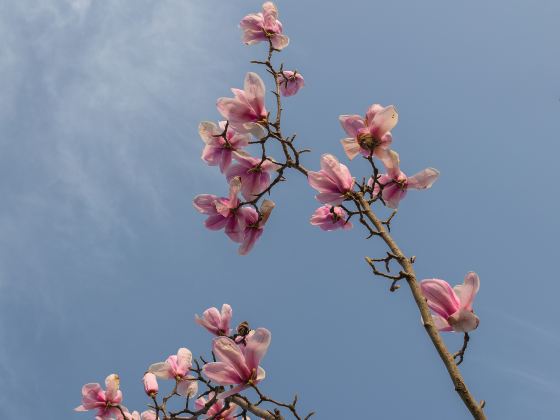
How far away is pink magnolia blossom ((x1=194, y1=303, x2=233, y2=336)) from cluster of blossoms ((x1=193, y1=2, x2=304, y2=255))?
0.60 meters

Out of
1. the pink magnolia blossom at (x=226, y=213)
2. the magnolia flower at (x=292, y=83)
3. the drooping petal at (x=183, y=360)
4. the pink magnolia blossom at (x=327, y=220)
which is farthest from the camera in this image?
the magnolia flower at (x=292, y=83)

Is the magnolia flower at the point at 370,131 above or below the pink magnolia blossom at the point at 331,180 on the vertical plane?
above

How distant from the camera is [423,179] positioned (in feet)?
9.72

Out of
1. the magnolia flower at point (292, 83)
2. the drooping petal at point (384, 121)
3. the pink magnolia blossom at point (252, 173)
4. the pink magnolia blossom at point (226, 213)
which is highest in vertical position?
the magnolia flower at point (292, 83)

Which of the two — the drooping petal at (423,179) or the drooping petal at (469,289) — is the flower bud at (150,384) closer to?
the drooping petal at (423,179)

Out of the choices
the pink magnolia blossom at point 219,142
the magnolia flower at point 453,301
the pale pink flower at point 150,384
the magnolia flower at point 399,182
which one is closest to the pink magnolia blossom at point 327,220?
the magnolia flower at point 399,182

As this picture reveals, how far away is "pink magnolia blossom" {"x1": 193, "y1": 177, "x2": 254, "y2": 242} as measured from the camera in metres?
3.02

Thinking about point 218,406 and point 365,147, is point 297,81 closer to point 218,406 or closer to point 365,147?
point 365,147

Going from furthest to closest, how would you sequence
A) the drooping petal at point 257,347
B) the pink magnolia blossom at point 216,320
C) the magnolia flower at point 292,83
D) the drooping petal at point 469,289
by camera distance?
the magnolia flower at point 292,83 < the pink magnolia blossom at point 216,320 < the drooping petal at point 257,347 < the drooping petal at point 469,289

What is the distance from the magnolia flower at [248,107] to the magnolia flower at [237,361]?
1147 mm

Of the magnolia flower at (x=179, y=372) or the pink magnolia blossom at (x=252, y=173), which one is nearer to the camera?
the pink magnolia blossom at (x=252, y=173)

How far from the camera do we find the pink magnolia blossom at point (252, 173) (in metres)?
3.03

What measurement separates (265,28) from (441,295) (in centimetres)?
266

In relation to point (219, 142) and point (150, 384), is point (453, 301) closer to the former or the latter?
point (219, 142)
